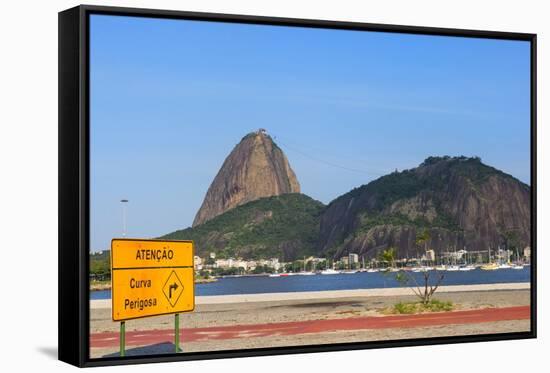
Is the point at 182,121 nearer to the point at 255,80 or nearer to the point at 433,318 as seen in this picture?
the point at 255,80

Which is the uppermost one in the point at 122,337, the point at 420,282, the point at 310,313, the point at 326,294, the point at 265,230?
the point at 265,230

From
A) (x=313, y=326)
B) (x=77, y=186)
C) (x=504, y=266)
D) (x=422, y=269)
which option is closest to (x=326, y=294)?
(x=313, y=326)

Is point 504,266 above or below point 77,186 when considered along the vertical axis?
below

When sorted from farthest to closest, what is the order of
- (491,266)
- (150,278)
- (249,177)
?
(491,266) → (249,177) → (150,278)

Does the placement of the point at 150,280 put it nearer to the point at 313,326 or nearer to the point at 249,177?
the point at 249,177

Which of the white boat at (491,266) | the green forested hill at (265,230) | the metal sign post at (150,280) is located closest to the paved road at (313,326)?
the metal sign post at (150,280)

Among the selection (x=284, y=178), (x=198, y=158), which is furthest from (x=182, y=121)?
(x=284, y=178)
